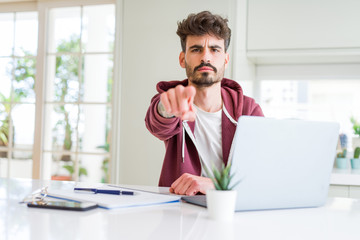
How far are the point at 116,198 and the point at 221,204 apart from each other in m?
0.35

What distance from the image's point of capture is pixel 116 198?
1164 millimetres

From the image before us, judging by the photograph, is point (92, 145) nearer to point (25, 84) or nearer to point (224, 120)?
point (25, 84)

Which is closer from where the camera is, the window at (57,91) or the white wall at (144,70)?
the white wall at (144,70)

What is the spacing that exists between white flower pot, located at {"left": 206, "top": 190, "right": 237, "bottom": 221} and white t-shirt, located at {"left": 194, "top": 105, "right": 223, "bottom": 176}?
0.84m

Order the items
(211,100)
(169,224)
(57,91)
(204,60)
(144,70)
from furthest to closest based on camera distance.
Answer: (57,91)
(144,70)
(211,100)
(204,60)
(169,224)

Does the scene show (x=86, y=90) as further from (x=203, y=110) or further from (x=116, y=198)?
(x=116, y=198)

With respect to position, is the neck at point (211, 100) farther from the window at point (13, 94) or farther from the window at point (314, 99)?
the window at point (13, 94)

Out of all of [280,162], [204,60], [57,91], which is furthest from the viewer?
[57,91]

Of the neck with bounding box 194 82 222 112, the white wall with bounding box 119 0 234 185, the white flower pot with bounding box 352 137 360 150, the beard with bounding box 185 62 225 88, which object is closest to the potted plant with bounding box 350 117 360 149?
the white flower pot with bounding box 352 137 360 150

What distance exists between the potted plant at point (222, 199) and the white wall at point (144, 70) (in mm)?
1941

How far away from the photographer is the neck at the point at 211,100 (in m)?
1.94

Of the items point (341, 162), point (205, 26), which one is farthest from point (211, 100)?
point (341, 162)

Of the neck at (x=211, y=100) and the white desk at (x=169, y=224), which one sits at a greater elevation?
the neck at (x=211, y=100)

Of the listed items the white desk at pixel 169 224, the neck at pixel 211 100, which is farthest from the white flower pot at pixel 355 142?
the white desk at pixel 169 224
